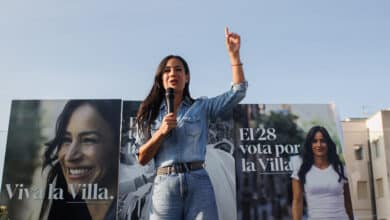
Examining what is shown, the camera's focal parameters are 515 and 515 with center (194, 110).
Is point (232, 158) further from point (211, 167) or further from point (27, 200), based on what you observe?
point (27, 200)

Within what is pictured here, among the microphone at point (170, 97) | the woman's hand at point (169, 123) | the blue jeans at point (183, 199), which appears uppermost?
the microphone at point (170, 97)

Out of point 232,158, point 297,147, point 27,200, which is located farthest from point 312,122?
point 27,200

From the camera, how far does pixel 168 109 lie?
1834 millimetres

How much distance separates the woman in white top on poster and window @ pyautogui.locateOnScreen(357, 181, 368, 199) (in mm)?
4273

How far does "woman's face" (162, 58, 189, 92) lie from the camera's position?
197 cm

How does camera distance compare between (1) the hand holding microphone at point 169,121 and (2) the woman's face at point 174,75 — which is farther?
(2) the woman's face at point 174,75

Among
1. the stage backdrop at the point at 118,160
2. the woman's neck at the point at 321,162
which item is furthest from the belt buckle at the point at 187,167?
the woman's neck at the point at 321,162

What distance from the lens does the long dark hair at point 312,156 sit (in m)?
13.4

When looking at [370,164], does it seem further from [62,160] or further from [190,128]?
[190,128]

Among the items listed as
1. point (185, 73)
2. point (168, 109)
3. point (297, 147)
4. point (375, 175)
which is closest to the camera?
point (168, 109)

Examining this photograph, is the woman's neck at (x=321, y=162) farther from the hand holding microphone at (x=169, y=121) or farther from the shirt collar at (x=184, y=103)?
the hand holding microphone at (x=169, y=121)

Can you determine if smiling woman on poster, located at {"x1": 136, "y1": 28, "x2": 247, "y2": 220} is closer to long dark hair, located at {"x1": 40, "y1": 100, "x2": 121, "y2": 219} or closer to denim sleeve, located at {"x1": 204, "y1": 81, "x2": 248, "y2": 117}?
denim sleeve, located at {"x1": 204, "y1": 81, "x2": 248, "y2": 117}

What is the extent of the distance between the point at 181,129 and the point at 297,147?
39.7 feet

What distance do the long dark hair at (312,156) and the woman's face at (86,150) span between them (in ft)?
16.3
